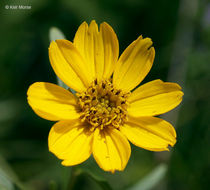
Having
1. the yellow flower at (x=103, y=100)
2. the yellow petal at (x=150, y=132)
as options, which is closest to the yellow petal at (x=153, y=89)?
the yellow flower at (x=103, y=100)

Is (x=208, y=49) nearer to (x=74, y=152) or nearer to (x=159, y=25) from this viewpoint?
(x=159, y=25)

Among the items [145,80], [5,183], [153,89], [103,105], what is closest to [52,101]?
[103,105]

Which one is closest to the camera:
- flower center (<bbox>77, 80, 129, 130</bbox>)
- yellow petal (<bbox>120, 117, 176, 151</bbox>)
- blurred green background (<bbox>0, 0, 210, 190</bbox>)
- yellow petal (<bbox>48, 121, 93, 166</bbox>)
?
yellow petal (<bbox>48, 121, 93, 166</bbox>)

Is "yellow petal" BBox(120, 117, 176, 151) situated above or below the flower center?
below

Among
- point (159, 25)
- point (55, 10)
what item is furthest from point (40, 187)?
point (159, 25)

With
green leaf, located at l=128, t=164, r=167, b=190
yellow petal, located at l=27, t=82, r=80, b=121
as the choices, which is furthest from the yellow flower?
green leaf, located at l=128, t=164, r=167, b=190

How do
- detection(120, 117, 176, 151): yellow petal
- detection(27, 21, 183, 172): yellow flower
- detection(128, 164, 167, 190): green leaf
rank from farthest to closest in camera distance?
detection(128, 164, 167, 190): green leaf < detection(120, 117, 176, 151): yellow petal < detection(27, 21, 183, 172): yellow flower

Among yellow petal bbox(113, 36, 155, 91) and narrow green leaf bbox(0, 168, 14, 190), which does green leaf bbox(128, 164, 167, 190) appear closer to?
yellow petal bbox(113, 36, 155, 91)
